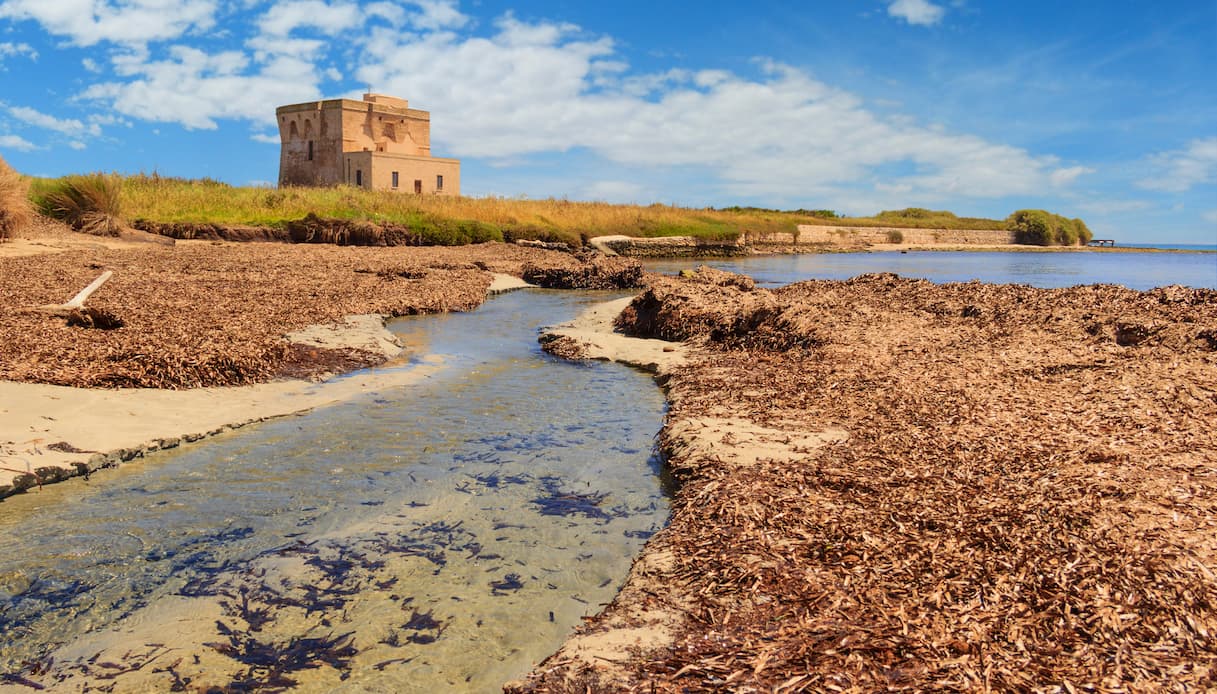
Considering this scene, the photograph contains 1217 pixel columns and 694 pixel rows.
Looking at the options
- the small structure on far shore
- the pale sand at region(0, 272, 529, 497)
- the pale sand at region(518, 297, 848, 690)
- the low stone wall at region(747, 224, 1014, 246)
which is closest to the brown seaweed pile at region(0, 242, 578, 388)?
the pale sand at region(0, 272, 529, 497)

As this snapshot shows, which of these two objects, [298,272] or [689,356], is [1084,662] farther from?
[298,272]

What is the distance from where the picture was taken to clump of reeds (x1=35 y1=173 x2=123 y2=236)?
1033 inches

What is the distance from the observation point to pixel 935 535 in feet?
14.7

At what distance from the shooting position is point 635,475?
6734 mm

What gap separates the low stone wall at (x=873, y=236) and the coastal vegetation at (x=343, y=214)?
7.20 meters

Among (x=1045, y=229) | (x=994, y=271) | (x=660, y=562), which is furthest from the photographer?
(x=1045, y=229)

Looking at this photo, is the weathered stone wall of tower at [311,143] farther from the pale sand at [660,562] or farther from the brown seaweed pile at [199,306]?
the pale sand at [660,562]

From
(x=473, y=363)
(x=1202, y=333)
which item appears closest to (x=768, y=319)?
(x=473, y=363)

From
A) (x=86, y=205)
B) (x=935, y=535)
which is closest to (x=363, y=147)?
(x=86, y=205)

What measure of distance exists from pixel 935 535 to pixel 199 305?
13026 mm

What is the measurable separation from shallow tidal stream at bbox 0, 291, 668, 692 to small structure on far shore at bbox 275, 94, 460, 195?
47493 mm

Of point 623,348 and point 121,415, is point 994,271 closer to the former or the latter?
point 623,348

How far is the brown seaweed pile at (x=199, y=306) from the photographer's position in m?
8.90

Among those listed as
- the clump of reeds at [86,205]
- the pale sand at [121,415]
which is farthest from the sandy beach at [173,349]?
the clump of reeds at [86,205]
